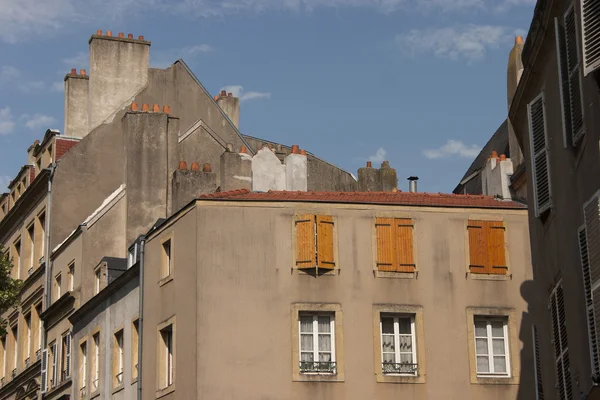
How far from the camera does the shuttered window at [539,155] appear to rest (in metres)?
19.1

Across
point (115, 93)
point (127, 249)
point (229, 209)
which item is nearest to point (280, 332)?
point (229, 209)

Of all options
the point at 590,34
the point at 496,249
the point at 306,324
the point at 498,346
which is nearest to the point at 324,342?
the point at 306,324

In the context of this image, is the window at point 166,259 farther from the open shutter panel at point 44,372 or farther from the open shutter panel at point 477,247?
the open shutter panel at point 44,372

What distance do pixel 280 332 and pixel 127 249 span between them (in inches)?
447

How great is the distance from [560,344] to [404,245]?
13.1m

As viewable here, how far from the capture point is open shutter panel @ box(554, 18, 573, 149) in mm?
17500

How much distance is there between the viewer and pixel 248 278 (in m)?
30.4

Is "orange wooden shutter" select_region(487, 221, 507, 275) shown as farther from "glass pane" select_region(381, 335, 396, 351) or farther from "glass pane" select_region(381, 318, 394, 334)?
"glass pane" select_region(381, 335, 396, 351)

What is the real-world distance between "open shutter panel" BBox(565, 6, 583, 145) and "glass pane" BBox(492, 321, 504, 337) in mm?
14235

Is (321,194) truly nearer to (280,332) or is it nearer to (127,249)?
(280,332)

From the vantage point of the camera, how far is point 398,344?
100 feet

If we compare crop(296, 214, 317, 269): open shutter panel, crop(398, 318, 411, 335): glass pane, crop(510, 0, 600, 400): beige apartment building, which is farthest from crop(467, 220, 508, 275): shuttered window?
crop(510, 0, 600, 400): beige apartment building

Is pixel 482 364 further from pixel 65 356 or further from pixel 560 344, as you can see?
pixel 65 356

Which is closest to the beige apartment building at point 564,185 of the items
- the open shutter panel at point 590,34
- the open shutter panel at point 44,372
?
the open shutter panel at point 590,34
